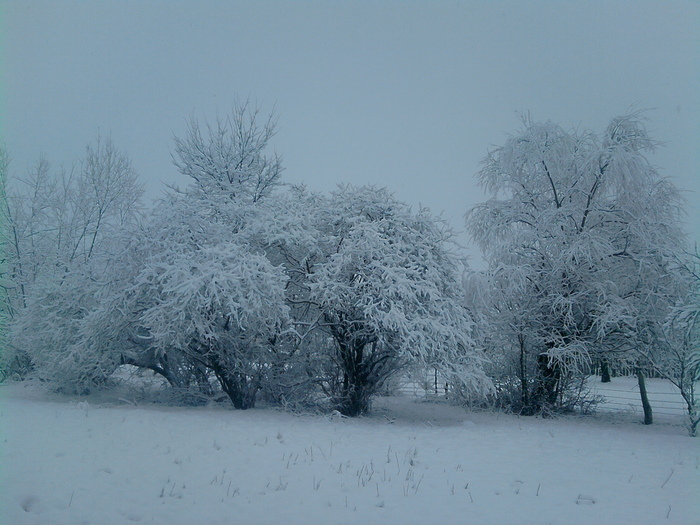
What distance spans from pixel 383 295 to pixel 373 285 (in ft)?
0.97

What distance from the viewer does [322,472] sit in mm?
5641

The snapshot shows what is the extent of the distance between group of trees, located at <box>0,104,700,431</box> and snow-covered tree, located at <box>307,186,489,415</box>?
4cm

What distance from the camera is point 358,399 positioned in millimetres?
→ 10641

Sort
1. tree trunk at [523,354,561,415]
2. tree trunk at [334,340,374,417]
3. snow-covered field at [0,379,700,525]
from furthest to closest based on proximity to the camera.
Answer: tree trunk at [523,354,561,415] < tree trunk at [334,340,374,417] < snow-covered field at [0,379,700,525]

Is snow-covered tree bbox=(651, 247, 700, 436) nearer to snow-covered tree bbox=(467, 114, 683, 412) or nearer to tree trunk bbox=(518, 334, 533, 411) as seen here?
snow-covered tree bbox=(467, 114, 683, 412)

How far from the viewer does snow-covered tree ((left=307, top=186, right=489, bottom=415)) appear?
366 inches

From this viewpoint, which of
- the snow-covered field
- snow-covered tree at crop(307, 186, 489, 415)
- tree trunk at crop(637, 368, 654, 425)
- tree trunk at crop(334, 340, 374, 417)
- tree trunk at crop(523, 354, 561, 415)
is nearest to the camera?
the snow-covered field

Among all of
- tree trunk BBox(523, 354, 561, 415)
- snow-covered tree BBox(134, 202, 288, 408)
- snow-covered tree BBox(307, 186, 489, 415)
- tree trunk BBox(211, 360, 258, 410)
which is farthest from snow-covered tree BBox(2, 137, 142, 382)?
tree trunk BBox(523, 354, 561, 415)

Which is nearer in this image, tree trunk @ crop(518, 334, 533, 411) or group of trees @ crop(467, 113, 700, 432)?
group of trees @ crop(467, 113, 700, 432)

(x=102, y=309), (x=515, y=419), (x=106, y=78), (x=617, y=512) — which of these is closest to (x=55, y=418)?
(x=102, y=309)

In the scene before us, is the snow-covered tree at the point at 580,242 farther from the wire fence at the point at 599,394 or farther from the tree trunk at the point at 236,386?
the tree trunk at the point at 236,386

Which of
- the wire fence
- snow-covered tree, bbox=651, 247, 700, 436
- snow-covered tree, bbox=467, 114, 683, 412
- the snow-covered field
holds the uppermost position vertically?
snow-covered tree, bbox=467, 114, 683, 412

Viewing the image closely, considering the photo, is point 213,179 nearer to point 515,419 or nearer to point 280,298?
point 280,298

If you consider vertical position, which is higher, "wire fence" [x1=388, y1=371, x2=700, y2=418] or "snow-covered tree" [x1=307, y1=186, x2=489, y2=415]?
"snow-covered tree" [x1=307, y1=186, x2=489, y2=415]
